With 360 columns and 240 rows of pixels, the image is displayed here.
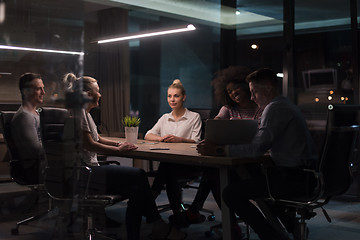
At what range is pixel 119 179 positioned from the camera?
6.74ft

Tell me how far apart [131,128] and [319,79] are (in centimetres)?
138

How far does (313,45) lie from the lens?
176cm

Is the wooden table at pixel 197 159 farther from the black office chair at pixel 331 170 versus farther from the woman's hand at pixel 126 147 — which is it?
the black office chair at pixel 331 170

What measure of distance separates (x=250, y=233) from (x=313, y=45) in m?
0.98

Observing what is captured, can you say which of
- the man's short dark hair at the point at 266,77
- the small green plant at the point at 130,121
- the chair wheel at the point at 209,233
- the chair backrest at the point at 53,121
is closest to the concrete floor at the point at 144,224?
the chair wheel at the point at 209,233

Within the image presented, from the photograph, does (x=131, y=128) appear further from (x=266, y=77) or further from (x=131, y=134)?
(x=266, y=77)

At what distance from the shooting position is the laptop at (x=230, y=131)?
185cm

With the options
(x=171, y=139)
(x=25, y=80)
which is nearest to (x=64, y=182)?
(x=25, y=80)

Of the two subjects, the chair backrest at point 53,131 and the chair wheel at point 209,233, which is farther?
the chair wheel at point 209,233

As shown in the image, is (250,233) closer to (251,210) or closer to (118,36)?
(251,210)

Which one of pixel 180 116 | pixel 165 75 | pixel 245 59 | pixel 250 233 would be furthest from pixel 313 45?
pixel 165 75

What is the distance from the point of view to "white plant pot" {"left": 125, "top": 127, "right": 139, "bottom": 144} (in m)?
2.65

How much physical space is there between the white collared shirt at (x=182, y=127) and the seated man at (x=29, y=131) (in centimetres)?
187

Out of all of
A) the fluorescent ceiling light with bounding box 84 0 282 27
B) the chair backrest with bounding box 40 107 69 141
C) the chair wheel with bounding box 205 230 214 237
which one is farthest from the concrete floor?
the fluorescent ceiling light with bounding box 84 0 282 27
